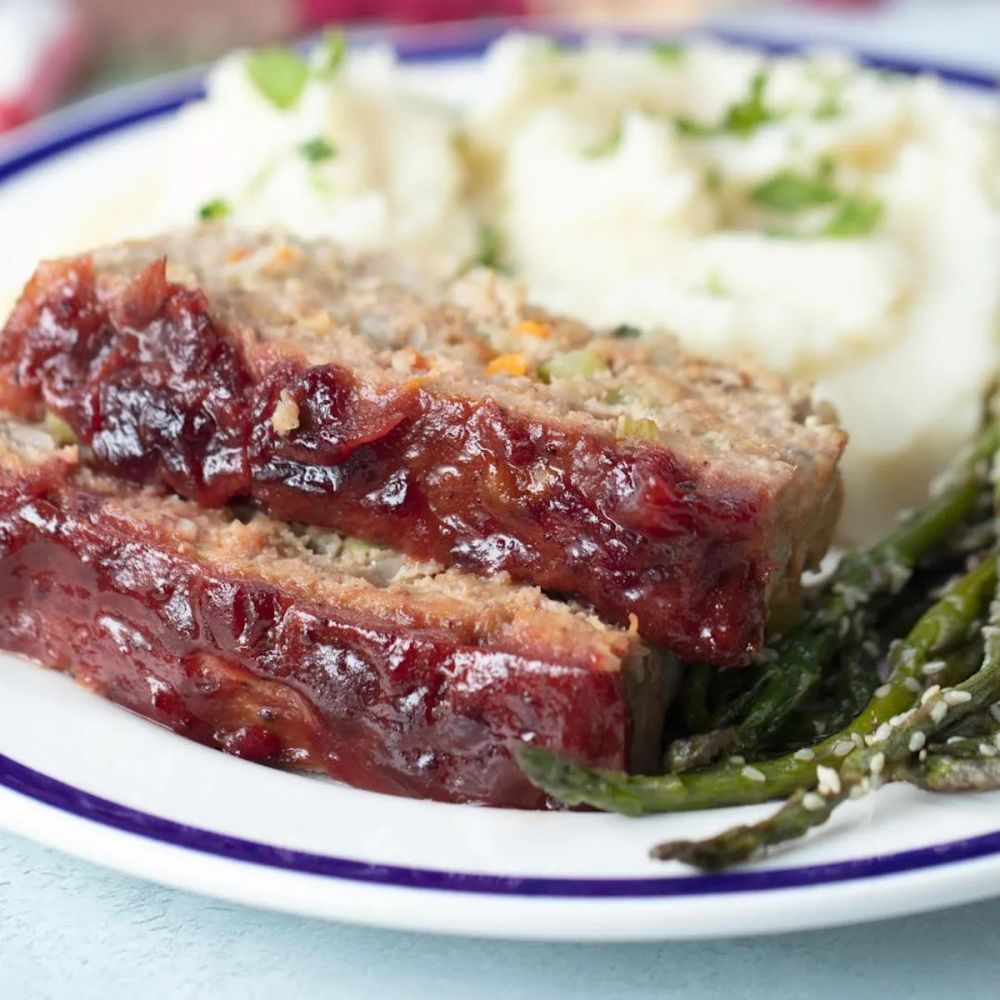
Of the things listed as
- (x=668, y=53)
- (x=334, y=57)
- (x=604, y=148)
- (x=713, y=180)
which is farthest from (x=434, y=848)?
(x=668, y=53)

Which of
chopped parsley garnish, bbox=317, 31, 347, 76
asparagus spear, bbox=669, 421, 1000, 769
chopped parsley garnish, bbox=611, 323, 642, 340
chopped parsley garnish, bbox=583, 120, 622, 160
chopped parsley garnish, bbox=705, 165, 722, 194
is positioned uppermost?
chopped parsley garnish, bbox=317, 31, 347, 76

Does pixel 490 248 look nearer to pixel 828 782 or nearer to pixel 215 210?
pixel 215 210

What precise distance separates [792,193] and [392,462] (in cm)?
293

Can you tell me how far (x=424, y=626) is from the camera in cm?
377

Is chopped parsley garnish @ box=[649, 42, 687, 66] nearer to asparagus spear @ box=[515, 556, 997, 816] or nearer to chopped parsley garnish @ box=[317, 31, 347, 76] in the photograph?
chopped parsley garnish @ box=[317, 31, 347, 76]

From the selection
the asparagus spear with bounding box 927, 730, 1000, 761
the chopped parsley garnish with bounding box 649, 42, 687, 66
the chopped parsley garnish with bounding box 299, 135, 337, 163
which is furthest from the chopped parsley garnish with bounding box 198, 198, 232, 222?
the asparagus spear with bounding box 927, 730, 1000, 761

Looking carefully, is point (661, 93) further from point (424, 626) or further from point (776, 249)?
point (424, 626)

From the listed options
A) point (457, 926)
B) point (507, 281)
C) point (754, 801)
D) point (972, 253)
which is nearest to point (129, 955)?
point (457, 926)

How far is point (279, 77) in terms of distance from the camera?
6535mm

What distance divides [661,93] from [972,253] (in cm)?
172

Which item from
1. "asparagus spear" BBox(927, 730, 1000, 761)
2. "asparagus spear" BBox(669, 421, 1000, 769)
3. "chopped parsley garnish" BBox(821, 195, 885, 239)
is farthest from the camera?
"chopped parsley garnish" BBox(821, 195, 885, 239)

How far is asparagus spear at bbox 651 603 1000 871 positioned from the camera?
10.5 feet

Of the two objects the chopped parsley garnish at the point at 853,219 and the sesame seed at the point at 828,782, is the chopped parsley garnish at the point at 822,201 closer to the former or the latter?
the chopped parsley garnish at the point at 853,219

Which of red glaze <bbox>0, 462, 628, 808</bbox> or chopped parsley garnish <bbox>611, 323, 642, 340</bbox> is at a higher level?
red glaze <bbox>0, 462, 628, 808</bbox>
